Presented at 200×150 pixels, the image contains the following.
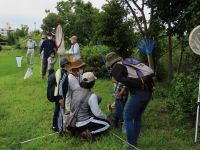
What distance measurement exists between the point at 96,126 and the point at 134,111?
1149 millimetres

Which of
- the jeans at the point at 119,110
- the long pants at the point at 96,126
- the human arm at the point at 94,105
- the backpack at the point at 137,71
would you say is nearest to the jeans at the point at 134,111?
the backpack at the point at 137,71

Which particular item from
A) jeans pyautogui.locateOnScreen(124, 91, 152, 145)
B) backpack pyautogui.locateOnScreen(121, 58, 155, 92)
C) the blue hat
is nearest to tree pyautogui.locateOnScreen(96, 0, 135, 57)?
the blue hat

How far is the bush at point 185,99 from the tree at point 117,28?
Result: 10602 mm

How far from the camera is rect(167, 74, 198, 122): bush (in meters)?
8.84

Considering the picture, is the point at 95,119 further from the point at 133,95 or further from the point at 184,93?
the point at 184,93

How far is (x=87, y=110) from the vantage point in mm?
8094

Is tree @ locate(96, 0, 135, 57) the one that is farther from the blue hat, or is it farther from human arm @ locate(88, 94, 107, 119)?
human arm @ locate(88, 94, 107, 119)

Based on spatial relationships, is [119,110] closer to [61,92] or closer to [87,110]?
[87,110]

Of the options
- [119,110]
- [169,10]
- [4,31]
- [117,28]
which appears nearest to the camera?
[119,110]

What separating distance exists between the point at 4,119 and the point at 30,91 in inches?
160

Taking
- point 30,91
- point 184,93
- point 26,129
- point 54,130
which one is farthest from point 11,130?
point 30,91

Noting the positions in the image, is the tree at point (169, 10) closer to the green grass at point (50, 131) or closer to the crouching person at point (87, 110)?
the green grass at point (50, 131)

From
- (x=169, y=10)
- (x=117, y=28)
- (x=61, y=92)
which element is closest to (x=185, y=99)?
(x=61, y=92)

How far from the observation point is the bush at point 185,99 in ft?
29.0
